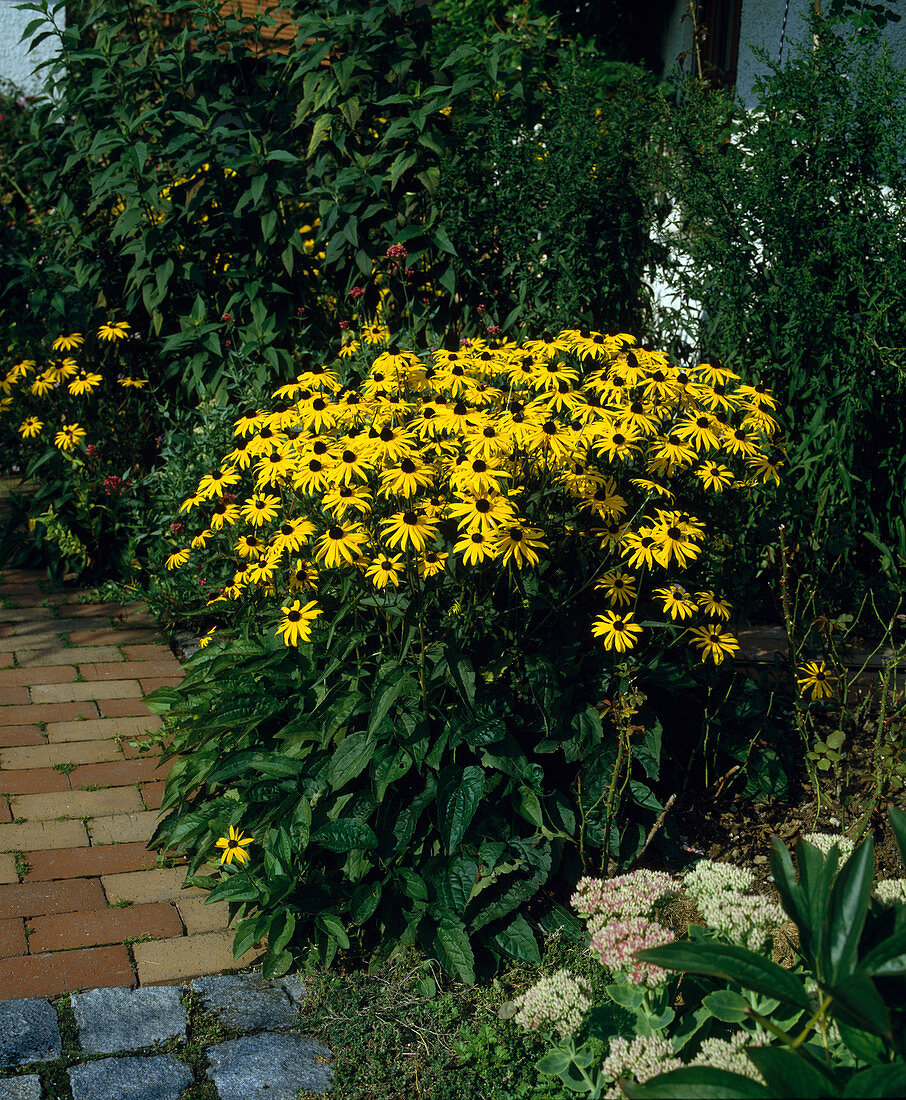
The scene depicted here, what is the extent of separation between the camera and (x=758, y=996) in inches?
61.9

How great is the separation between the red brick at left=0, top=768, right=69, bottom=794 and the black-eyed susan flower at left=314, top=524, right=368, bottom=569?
1.25 meters

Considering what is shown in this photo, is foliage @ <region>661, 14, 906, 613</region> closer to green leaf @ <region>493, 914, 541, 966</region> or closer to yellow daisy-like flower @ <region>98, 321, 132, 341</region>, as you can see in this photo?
green leaf @ <region>493, 914, 541, 966</region>

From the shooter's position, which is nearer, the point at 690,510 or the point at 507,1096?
the point at 507,1096

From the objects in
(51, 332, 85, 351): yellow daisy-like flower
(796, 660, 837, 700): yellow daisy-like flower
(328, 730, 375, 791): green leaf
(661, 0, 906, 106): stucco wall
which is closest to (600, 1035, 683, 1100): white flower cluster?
(328, 730, 375, 791): green leaf

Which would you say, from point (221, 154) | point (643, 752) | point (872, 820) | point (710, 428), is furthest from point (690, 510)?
point (221, 154)

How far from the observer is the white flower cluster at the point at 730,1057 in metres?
1.38

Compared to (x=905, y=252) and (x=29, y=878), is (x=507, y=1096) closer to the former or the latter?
(x=29, y=878)

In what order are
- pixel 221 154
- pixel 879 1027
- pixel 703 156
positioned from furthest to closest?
1. pixel 221 154
2. pixel 703 156
3. pixel 879 1027

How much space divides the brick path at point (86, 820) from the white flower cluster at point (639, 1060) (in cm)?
112

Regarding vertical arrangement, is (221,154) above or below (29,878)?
above

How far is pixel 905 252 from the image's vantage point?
3365mm

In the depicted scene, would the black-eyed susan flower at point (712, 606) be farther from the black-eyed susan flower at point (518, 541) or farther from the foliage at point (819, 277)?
the foliage at point (819, 277)

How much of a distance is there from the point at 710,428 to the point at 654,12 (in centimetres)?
648

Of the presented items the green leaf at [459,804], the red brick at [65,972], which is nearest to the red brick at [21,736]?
the red brick at [65,972]
